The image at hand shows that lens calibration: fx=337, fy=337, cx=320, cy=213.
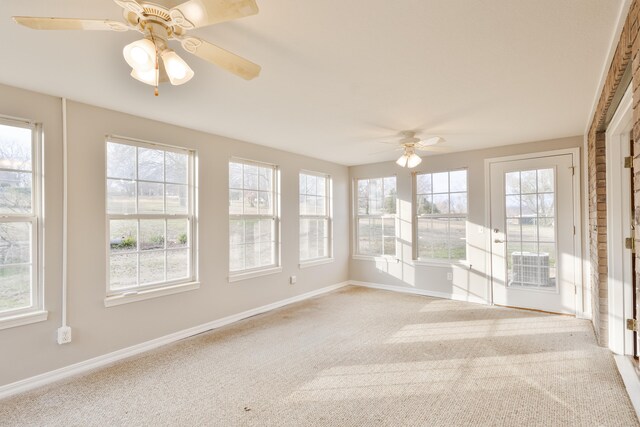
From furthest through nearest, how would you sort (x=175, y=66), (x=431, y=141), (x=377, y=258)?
(x=377, y=258), (x=431, y=141), (x=175, y=66)

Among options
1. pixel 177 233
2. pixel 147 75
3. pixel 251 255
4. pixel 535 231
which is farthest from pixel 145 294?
pixel 535 231

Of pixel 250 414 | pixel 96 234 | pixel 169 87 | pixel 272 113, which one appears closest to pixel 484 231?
pixel 272 113

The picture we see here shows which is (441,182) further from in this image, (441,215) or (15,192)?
(15,192)

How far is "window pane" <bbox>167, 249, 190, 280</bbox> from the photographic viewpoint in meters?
3.64

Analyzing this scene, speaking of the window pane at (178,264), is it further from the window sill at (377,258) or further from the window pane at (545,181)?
the window pane at (545,181)

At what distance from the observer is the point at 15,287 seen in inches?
103

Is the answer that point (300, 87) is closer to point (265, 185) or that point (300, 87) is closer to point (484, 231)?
point (265, 185)

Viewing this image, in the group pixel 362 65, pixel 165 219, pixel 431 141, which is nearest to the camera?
pixel 362 65

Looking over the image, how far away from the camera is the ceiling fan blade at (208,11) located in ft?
4.17

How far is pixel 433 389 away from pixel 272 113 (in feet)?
9.02

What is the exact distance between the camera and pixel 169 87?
263 cm

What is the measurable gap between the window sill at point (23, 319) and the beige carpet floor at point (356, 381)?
0.52 metres

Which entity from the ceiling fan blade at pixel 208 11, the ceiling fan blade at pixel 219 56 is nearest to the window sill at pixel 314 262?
the ceiling fan blade at pixel 219 56

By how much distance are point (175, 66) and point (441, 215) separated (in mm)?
4679
